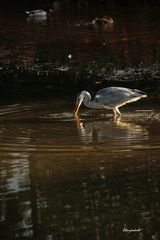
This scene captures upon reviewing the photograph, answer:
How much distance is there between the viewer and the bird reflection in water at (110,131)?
12727 mm

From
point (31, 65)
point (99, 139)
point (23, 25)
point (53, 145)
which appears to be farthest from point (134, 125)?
point (23, 25)

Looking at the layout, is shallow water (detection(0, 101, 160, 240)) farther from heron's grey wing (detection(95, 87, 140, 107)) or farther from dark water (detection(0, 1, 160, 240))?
heron's grey wing (detection(95, 87, 140, 107))

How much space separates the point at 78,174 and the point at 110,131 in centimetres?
283

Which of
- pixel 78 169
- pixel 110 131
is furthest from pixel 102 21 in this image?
pixel 78 169

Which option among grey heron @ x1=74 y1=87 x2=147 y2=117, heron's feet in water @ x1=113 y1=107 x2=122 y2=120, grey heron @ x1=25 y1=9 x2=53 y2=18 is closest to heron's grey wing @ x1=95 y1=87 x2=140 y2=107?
grey heron @ x1=74 y1=87 x2=147 y2=117

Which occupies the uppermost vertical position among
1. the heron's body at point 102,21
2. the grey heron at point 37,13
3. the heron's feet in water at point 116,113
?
the grey heron at point 37,13

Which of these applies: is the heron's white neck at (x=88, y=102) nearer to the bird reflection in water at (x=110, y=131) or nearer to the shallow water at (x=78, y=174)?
the shallow water at (x=78, y=174)

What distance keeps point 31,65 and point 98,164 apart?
37.8ft

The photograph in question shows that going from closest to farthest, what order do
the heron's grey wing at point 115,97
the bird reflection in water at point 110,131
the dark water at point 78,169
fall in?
the dark water at point 78,169 → the bird reflection in water at point 110,131 → the heron's grey wing at point 115,97

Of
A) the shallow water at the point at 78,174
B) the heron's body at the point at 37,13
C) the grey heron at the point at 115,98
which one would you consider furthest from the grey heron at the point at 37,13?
the grey heron at the point at 115,98

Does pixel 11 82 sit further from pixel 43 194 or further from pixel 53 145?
pixel 43 194

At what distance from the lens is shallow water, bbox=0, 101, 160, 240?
29.0 feet

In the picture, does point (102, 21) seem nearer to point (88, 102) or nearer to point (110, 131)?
point (88, 102)

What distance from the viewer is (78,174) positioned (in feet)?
35.7
